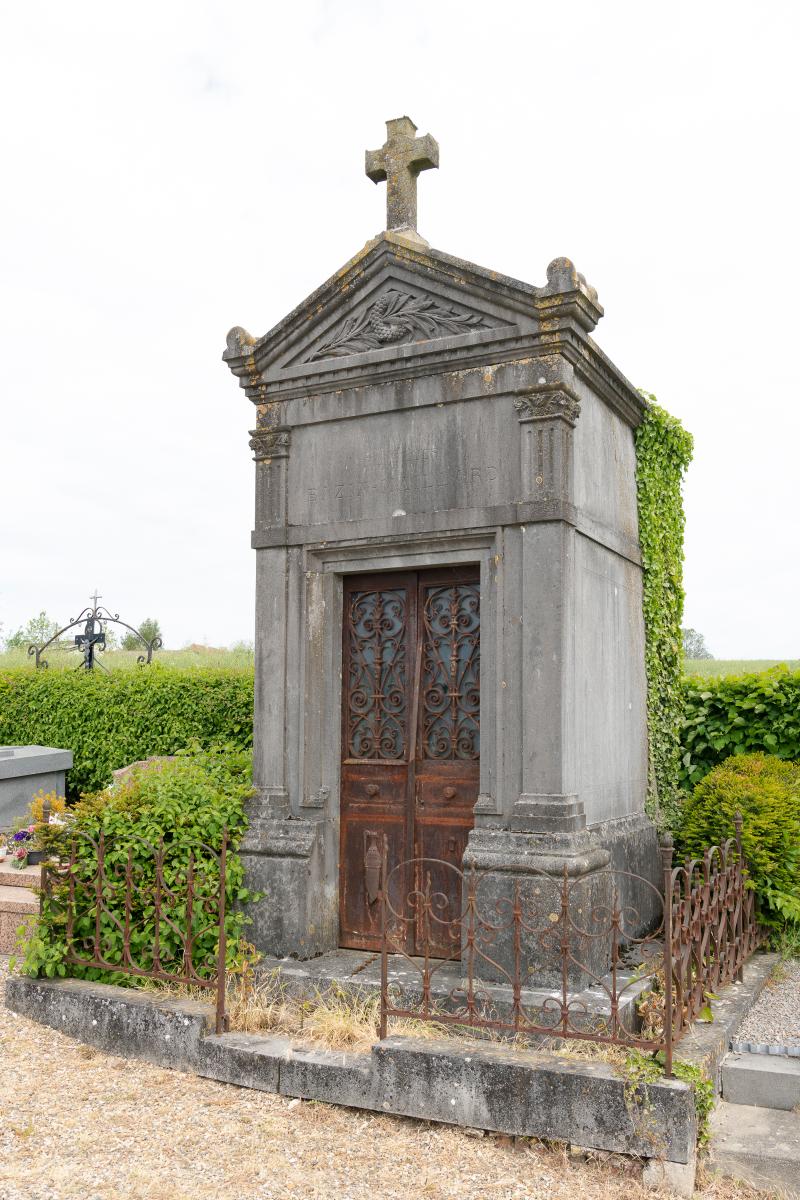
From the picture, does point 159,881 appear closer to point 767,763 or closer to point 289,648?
point 289,648

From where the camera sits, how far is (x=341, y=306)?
6.43m

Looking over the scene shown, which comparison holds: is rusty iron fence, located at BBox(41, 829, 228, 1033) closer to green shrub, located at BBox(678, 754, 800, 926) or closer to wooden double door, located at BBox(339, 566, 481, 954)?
wooden double door, located at BBox(339, 566, 481, 954)

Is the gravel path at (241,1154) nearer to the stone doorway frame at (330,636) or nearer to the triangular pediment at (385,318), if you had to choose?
the stone doorway frame at (330,636)

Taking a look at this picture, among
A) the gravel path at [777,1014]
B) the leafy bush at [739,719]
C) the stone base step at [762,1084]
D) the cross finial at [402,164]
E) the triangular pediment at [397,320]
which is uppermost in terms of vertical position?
the cross finial at [402,164]

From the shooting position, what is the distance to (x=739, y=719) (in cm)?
805

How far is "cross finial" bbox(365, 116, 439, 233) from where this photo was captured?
21.6 ft

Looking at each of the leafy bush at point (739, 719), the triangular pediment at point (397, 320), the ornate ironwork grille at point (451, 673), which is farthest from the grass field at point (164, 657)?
the ornate ironwork grille at point (451, 673)

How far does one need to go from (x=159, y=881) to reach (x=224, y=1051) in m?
0.91

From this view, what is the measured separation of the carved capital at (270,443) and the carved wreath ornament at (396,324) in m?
Answer: 0.52

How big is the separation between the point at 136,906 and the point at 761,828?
3936 millimetres

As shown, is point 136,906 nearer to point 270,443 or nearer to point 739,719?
point 270,443

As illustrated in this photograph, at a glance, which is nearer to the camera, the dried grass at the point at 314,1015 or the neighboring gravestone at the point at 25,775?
the dried grass at the point at 314,1015

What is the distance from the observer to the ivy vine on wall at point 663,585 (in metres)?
7.26

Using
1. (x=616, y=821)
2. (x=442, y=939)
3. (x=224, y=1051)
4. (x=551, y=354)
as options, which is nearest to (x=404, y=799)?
(x=442, y=939)
